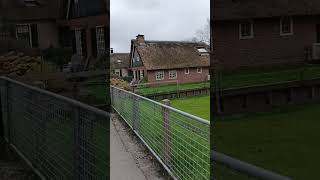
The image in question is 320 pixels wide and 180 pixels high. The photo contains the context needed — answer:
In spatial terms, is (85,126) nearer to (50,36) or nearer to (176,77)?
(50,36)

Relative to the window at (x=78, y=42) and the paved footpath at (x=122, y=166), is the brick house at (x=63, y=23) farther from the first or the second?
the paved footpath at (x=122, y=166)

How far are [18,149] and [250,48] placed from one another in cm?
223

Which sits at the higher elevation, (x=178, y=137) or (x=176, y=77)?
(x=176, y=77)

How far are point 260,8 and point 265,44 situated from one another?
0.52ft

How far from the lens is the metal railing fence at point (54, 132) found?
200 centimetres

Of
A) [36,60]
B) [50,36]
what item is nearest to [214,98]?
[50,36]

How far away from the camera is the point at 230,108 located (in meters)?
1.60

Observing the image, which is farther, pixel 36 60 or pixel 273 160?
pixel 36 60

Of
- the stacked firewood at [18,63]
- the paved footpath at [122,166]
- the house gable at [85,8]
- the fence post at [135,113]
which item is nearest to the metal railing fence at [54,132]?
the stacked firewood at [18,63]

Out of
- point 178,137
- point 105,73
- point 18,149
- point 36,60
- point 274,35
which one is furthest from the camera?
point 178,137

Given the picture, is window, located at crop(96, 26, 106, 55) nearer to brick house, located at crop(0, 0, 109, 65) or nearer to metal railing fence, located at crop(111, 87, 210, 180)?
brick house, located at crop(0, 0, 109, 65)

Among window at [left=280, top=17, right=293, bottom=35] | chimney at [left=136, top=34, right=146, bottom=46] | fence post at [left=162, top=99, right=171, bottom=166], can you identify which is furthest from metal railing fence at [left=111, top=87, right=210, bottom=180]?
window at [left=280, top=17, right=293, bottom=35]

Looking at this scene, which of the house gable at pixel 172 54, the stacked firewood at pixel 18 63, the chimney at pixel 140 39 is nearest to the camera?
the stacked firewood at pixel 18 63

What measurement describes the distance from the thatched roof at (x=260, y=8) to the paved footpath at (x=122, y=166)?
247cm
